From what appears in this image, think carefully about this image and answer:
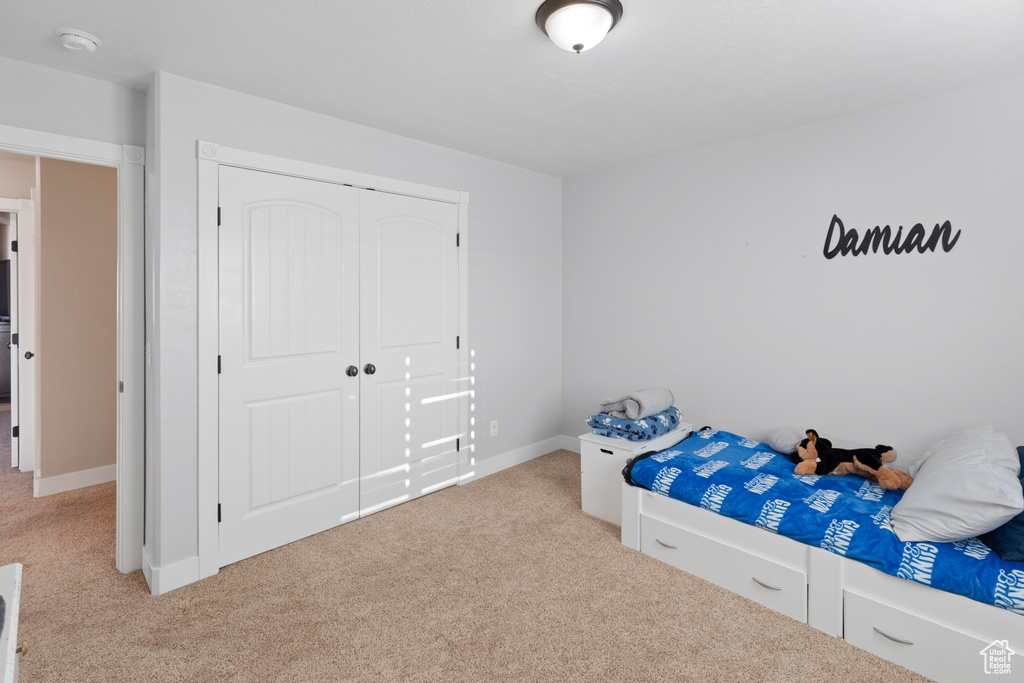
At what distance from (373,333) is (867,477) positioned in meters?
2.78

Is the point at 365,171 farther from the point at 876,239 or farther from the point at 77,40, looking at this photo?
the point at 876,239

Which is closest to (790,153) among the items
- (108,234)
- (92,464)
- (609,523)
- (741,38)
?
(741,38)


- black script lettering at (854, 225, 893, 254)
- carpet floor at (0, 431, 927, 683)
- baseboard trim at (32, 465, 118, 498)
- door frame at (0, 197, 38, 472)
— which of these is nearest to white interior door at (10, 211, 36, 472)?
door frame at (0, 197, 38, 472)

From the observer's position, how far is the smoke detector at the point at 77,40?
2016mm

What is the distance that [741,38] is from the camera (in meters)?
2.10

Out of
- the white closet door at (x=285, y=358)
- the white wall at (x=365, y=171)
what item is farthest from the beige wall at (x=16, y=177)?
the white closet door at (x=285, y=358)

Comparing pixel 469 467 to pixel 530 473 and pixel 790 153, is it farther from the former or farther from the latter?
pixel 790 153

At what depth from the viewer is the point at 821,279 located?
3.12m

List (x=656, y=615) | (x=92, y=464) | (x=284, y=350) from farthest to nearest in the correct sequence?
1. (x=92, y=464)
2. (x=284, y=350)
3. (x=656, y=615)

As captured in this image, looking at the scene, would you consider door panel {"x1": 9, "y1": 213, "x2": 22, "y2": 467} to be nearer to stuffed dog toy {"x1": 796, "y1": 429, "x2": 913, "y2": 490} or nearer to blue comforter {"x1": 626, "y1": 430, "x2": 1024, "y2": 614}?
blue comforter {"x1": 626, "y1": 430, "x2": 1024, "y2": 614}

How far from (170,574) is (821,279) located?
148 inches

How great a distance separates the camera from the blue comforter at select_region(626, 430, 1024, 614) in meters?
1.81

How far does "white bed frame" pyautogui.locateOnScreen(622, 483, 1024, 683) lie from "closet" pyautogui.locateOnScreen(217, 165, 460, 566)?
154 cm

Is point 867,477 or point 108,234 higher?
point 108,234
